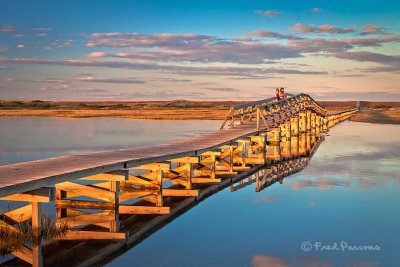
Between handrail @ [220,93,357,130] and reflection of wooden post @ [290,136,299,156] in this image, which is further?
reflection of wooden post @ [290,136,299,156]

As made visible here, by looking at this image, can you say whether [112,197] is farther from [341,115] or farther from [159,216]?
[341,115]

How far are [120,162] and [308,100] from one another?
30.0 metres

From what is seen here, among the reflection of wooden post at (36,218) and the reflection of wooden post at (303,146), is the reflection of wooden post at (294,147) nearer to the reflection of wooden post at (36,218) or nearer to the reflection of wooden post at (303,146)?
the reflection of wooden post at (303,146)

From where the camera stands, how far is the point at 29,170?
10.2 m

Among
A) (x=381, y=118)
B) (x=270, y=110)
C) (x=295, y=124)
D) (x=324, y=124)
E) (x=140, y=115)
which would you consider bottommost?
(x=381, y=118)

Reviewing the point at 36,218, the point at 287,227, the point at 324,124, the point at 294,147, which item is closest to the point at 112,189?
the point at 36,218

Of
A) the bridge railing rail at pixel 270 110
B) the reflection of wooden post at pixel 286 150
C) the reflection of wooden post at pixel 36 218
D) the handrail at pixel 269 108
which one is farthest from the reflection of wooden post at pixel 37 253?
the reflection of wooden post at pixel 286 150

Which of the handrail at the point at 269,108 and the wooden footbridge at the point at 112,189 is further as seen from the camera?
the handrail at the point at 269,108

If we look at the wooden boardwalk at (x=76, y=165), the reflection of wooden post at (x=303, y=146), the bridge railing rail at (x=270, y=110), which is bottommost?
the reflection of wooden post at (x=303, y=146)

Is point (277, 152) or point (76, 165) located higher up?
point (76, 165)

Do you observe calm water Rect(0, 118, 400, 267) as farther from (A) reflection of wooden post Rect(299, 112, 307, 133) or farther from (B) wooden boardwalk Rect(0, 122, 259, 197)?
(A) reflection of wooden post Rect(299, 112, 307, 133)

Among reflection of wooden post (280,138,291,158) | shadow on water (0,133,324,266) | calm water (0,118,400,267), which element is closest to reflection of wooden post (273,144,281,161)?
reflection of wooden post (280,138,291,158)

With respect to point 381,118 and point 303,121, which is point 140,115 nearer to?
point 381,118

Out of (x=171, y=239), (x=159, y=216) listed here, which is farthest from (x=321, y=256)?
(x=159, y=216)
